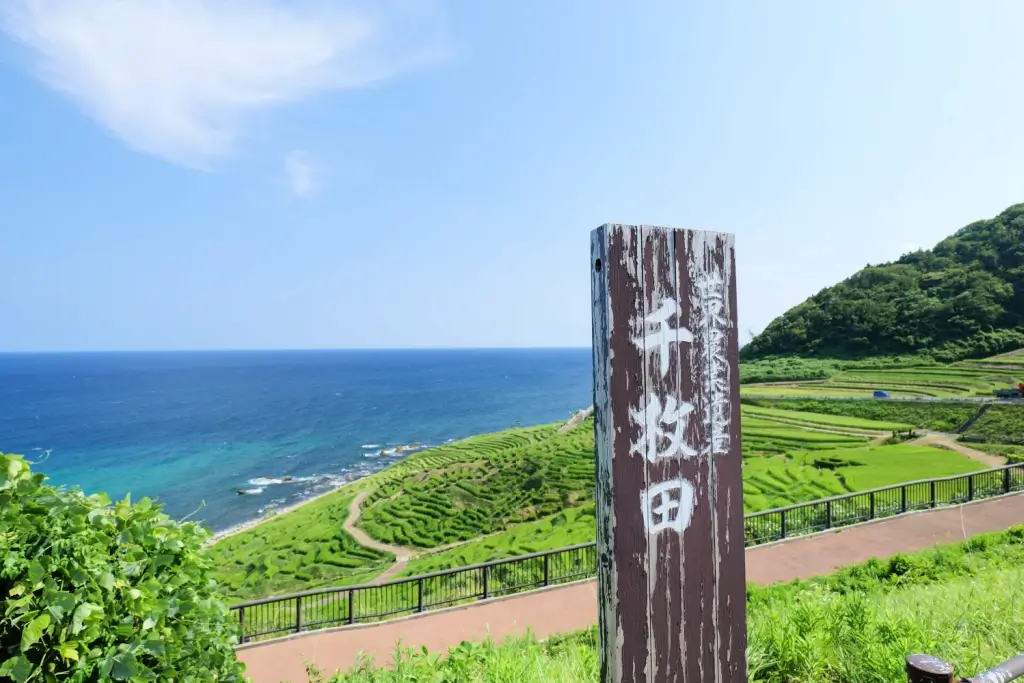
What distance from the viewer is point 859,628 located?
3582mm

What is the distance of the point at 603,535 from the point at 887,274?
6497cm

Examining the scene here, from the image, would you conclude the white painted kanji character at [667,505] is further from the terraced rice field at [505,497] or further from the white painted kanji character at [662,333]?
the terraced rice field at [505,497]

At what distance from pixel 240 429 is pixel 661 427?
6624 cm

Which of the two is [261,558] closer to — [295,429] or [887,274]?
[295,429]

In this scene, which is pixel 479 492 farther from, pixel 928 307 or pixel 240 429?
pixel 240 429

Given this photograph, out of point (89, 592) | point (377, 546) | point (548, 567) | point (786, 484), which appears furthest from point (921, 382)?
point (89, 592)

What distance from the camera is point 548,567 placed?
1077cm

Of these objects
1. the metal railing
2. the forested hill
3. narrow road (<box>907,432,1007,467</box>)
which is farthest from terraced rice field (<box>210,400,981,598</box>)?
the forested hill

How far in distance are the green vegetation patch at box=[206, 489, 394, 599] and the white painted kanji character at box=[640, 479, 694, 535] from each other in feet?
54.8

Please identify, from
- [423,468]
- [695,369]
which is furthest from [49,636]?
[423,468]

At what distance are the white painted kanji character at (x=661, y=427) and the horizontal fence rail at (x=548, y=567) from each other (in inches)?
340

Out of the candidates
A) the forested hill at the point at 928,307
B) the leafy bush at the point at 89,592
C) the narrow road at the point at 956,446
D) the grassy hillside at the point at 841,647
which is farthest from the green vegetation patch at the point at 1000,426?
the leafy bush at the point at 89,592

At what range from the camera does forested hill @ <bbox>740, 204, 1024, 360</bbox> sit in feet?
128

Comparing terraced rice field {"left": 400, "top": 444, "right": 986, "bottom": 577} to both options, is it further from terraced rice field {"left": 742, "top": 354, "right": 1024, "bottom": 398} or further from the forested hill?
the forested hill
